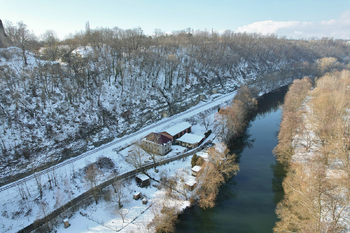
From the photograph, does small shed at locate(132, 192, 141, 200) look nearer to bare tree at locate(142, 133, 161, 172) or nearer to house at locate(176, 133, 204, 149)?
bare tree at locate(142, 133, 161, 172)

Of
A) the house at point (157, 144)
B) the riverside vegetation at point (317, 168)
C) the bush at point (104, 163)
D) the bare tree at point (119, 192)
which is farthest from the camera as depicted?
the house at point (157, 144)

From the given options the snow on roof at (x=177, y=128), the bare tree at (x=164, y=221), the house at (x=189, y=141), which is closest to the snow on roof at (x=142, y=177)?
the bare tree at (x=164, y=221)

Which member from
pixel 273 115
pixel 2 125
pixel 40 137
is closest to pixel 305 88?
pixel 273 115

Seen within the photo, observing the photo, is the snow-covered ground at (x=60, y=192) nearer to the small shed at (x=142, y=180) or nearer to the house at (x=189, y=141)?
the small shed at (x=142, y=180)

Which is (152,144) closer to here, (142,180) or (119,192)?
(142,180)

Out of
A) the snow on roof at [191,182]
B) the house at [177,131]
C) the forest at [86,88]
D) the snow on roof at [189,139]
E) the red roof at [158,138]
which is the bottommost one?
the snow on roof at [191,182]

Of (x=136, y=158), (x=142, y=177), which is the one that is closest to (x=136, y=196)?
(x=142, y=177)
